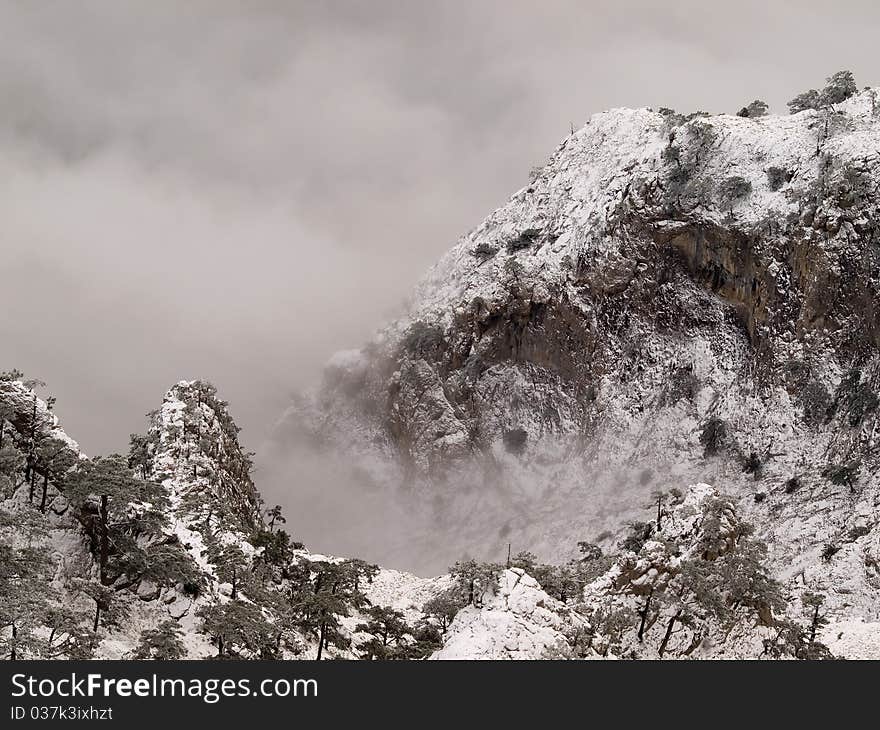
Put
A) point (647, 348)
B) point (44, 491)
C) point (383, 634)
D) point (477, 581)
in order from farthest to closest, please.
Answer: point (647, 348) < point (383, 634) < point (477, 581) < point (44, 491)

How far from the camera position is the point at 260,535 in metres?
52.5

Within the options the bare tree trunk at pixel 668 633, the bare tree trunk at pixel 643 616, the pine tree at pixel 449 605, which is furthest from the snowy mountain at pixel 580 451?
the bare tree trunk at pixel 668 633

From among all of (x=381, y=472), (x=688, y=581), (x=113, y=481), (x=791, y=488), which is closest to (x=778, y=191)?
(x=791, y=488)

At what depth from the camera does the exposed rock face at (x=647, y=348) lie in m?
85.0

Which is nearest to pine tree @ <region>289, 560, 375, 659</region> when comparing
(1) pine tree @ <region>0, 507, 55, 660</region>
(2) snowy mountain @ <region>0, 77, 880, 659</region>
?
(2) snowy mountain @ <region>0, 77, 880, 659</region>

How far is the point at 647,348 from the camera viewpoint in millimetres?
99750

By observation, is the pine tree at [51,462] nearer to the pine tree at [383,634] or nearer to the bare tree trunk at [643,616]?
the pine tree at [383,634]

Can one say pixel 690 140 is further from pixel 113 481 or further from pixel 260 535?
pixel 113 481

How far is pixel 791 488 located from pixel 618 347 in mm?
28207

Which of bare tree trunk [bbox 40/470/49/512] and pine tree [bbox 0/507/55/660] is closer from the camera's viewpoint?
pine tree [bbox 0/507/55/660]

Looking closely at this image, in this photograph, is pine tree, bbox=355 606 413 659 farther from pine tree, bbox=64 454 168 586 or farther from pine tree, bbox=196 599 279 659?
pine tree, bbox=64 454 168 586

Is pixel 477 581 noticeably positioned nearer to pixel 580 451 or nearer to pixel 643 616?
pixel 643 616

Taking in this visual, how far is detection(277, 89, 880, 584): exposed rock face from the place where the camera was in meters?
85.0

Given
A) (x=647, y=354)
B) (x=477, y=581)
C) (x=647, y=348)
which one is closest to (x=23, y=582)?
(x=477, y=581)
